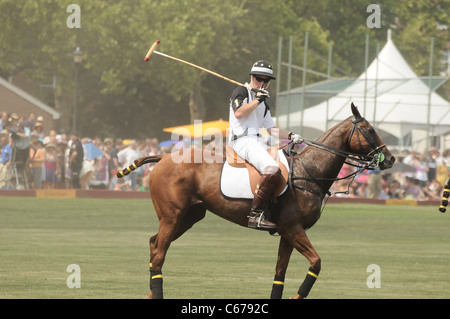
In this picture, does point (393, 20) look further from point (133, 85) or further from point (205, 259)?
point (205, 259)

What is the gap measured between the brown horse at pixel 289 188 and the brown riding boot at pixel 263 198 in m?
0.14

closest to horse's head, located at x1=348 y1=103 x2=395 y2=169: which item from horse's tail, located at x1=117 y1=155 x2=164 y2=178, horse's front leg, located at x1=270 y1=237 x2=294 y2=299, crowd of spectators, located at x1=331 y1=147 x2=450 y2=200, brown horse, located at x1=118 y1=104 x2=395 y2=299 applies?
brown horse, located at x1=118 y1=104 x2=395 y2=299

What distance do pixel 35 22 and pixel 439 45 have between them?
2254 cm

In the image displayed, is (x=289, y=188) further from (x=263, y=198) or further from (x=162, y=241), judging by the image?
(x=162, y=241)

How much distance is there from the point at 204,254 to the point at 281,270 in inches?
273

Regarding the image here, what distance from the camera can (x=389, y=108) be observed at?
39.5m

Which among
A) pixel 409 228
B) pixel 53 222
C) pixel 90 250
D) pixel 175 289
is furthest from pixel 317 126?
pixel 175 289

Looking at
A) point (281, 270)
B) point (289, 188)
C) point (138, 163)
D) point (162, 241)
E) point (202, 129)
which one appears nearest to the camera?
point (281, 270)

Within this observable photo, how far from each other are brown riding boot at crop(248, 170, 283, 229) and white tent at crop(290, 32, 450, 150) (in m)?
25.0

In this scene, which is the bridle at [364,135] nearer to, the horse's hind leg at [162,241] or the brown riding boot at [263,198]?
the brown riding boot at [263,198]

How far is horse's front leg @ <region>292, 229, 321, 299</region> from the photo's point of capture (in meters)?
12.6

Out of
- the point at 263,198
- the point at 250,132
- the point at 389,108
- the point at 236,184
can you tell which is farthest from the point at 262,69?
the point at 389,108

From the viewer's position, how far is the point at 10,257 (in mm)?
17922

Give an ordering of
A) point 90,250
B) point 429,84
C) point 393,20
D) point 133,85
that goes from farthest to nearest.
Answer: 1. point 393,20
2. point 133,85
3. point 429,84
4. point 90,250
